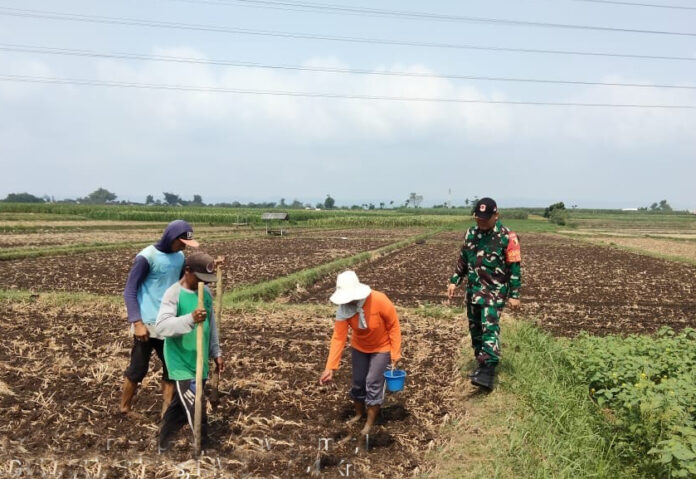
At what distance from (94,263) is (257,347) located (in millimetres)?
14319

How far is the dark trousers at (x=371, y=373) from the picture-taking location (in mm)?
4676

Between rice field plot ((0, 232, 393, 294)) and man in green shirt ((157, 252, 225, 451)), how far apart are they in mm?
9671

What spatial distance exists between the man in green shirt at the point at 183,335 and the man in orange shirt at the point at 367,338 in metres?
1.07

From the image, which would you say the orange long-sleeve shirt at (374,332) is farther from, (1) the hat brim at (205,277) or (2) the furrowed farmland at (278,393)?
(1) the hat brim at (205,277)

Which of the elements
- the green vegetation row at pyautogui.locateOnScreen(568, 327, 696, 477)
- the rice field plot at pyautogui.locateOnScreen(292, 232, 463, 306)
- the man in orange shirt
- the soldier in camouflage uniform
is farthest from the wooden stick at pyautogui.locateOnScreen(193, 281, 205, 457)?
the rice field plot at pyautogui.locateOnScreen(292, 232, 463, 306)

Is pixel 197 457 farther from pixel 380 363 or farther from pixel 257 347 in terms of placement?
pixel 257 347

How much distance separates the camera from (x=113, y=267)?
18156 millimetres

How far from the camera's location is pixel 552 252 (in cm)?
2798

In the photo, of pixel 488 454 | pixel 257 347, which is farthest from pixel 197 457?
pixel 257 347

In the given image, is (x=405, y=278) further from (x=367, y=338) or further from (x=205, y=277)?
(x=205, y=277)

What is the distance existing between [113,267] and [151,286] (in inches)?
587

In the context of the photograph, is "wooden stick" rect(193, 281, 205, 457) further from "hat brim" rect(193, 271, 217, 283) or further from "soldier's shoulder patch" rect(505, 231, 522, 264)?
"soldier's shoulder patch" rect(505, 231, 522, 264)

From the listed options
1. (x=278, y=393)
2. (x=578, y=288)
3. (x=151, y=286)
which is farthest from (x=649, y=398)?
(x=578, y=288)

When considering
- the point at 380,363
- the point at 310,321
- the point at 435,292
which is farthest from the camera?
the point at 435,292
